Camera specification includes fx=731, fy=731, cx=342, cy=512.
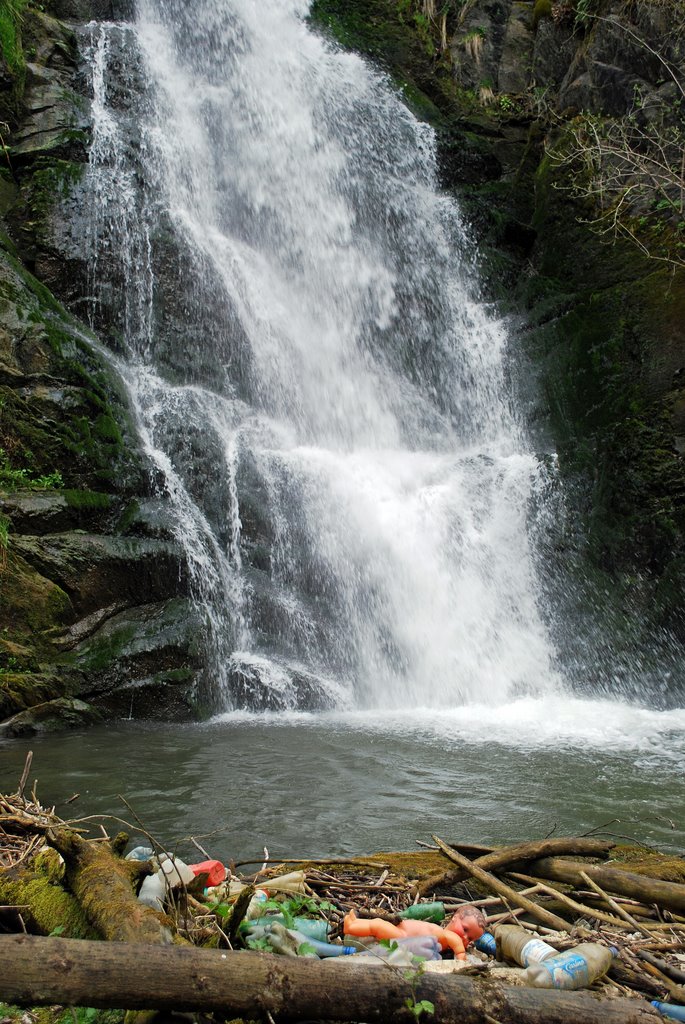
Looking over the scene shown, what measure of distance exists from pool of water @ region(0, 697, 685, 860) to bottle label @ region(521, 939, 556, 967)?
1.46 m

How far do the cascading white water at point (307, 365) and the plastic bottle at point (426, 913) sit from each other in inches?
244

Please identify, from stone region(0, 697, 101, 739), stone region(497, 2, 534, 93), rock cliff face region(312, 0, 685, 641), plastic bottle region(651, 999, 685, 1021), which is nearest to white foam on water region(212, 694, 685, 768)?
stone region(0, 697, 101, 739)

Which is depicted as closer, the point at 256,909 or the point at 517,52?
the point at 256,909

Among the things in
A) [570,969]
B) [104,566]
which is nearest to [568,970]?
[570,969]

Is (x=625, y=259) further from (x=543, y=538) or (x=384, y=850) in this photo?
(x=384, y=850)

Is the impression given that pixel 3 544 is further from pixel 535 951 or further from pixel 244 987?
pixel 244 987

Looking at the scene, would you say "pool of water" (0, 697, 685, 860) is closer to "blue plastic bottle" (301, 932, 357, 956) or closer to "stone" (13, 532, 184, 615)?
"blue plastic bottle" (301, 932, 357, 956)

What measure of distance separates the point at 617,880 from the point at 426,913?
2.39 ft

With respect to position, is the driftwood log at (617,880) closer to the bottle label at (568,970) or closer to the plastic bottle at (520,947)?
the plastic bottle at (520,947)

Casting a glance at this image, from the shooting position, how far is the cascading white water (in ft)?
32.4

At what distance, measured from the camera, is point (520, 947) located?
238 centimetres

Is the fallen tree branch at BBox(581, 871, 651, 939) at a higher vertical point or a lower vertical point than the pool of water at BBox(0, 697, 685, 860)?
higher

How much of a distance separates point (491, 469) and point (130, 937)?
36.0 feet

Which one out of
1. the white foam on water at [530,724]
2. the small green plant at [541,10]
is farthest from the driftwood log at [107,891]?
the small green plant at [541,10]
